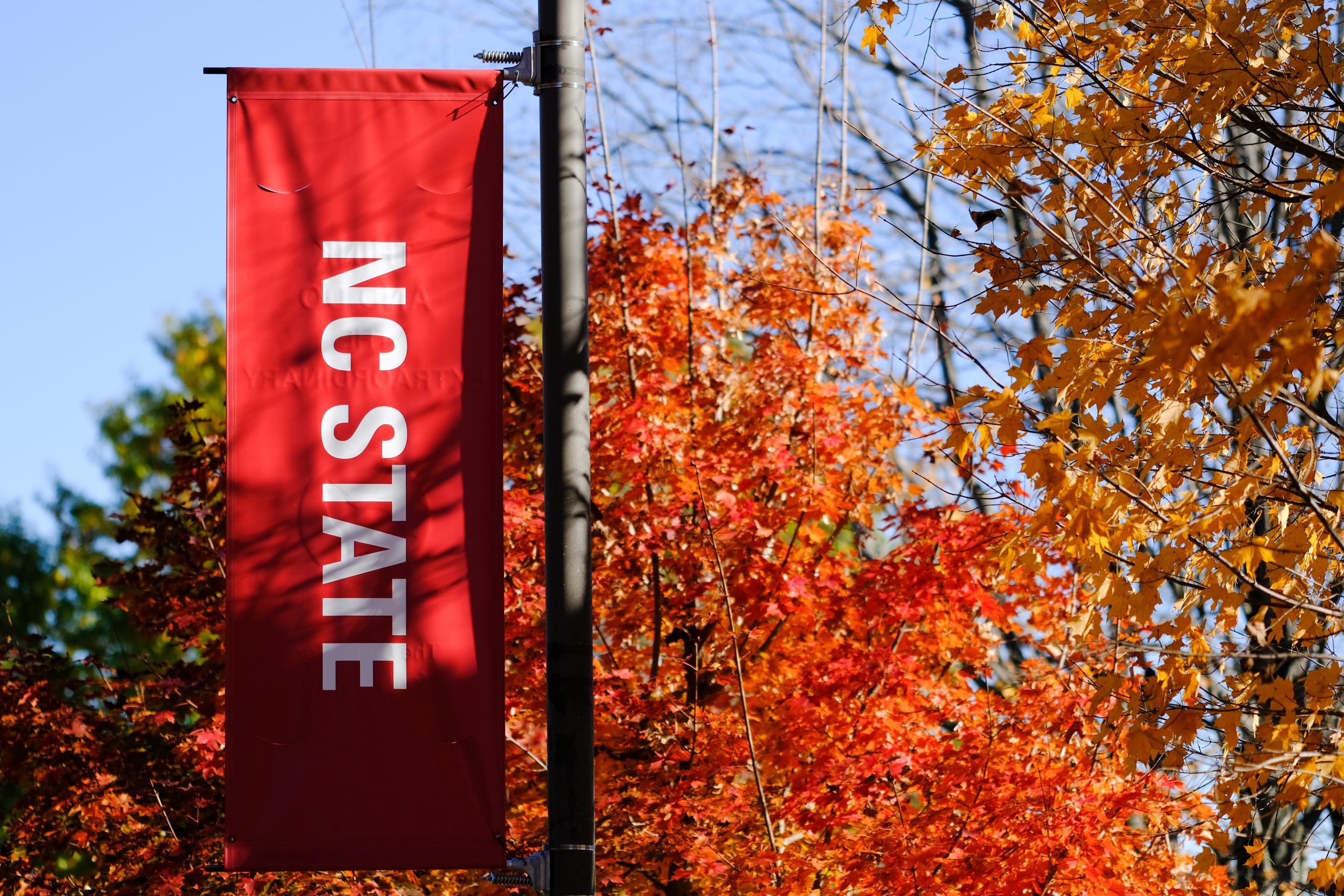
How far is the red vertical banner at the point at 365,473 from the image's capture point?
4.39 meters

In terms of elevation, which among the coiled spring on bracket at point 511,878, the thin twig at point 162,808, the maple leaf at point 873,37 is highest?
the maple leaf at point 873,37

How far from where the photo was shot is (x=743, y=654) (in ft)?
30.6

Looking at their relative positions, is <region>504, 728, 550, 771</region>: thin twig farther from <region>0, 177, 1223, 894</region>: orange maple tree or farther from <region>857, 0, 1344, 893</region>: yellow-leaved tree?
<region>857, 0, 1344, 893</region>: yellow-leaved tree

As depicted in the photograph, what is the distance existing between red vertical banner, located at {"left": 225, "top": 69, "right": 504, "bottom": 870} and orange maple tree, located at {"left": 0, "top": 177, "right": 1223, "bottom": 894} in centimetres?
353

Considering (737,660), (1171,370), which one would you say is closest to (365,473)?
(1171,370)

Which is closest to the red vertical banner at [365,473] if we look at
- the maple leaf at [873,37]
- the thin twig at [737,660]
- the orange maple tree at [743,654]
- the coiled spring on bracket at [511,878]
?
the coiled spring on bracket at [511,878]

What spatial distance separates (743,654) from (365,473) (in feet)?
17.2

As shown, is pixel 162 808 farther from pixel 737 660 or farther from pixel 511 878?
pixel 511 878

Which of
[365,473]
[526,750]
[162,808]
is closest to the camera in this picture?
[365,473]

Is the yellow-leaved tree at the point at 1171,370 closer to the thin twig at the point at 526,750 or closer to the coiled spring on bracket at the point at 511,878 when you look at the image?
the coiled spring on bracket at the point at 511,878

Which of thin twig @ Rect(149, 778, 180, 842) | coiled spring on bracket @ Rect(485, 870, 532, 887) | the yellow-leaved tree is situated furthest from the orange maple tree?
coiled spring on bracket @ Rect(485, 870, 532, 887)

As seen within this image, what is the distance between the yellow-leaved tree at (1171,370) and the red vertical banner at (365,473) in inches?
68.8

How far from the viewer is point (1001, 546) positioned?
455cm

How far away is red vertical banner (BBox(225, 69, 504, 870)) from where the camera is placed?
4387 millimetres
